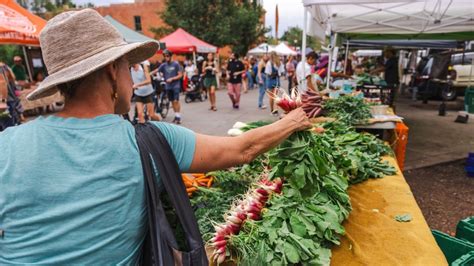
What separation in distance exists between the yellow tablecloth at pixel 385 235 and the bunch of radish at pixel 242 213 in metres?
0.53

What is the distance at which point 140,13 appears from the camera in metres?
36.7

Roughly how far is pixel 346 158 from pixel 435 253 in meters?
1.12

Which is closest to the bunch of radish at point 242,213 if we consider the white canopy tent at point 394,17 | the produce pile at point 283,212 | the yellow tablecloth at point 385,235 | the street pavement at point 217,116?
the produce pile at point 283,212

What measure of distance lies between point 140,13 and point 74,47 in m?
39.3

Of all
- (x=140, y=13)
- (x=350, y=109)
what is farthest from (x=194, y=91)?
(x=140, y=13)

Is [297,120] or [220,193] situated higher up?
[297,120]

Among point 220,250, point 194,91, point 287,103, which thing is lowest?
point 194,91

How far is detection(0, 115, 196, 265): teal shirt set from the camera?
1076 mm

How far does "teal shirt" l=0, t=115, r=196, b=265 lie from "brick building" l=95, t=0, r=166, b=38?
37924 millimetres

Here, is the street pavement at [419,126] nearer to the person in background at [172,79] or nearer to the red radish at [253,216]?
the person in background at [172,79]

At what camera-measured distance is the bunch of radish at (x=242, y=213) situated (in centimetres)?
186

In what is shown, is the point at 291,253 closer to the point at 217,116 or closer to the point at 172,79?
the point at 172,79

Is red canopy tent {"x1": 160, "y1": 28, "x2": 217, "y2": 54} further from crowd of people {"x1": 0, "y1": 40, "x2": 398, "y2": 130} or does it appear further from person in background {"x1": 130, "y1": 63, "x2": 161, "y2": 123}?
person in background {"x1": 130, "y1": 63, "x2": 161, "y2": 123}

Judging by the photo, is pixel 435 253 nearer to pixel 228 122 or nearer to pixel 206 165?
pixel 206 165
